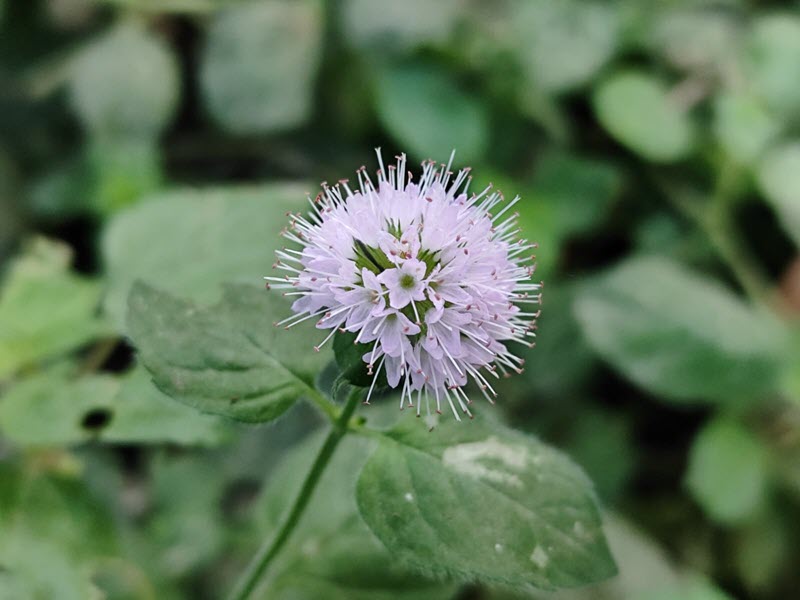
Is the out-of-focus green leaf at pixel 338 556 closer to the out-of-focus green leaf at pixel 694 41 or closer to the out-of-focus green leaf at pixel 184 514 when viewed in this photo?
the out-of-focus green leaf at pixel 184 514

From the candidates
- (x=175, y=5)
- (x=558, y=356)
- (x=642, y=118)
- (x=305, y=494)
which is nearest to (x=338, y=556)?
(x=305, y=494)

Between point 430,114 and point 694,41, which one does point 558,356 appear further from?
point 694,41

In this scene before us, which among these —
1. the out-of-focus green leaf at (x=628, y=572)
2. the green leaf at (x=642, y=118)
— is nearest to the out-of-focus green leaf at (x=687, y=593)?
the out-of-focus green leaf at (x=628, y=572)

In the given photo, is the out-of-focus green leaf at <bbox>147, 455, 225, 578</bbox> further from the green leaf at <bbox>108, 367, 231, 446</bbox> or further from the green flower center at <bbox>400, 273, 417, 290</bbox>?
the green flower center at <bbox>400, 273, 417, 290</bbox>

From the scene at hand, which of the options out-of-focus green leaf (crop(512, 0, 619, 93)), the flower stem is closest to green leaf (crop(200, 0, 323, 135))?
out-of-focus green leaf (crop(512, 0, 619, 93))

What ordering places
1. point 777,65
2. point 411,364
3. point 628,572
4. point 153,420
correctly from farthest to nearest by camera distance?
point 777,65 → point 628,572 → point 153,420 → point 411,364

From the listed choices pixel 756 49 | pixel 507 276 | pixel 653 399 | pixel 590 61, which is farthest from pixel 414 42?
pixel 507 276
